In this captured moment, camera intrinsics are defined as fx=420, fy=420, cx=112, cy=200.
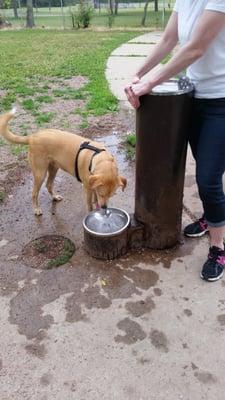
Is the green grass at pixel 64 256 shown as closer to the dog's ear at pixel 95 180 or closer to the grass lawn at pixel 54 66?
the dog's ear at pixel 95 180

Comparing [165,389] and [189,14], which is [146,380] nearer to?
[165,389]

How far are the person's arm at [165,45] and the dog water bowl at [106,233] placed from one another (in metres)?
1.08

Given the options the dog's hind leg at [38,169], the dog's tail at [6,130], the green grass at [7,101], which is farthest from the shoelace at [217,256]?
the green grass at [7,101]

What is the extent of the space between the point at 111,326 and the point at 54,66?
9.73 metres

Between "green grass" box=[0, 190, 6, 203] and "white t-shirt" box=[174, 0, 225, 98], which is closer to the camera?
"white t-shirt" box=[174, 0, 225, 98]

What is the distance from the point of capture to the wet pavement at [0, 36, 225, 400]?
224 cm

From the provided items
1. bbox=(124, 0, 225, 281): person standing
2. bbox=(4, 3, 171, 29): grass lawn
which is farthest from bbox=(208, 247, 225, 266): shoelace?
bbox=(4, 3, 171, 29): grass lawn

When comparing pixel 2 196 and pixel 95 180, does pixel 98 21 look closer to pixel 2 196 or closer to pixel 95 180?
pixel 2 196

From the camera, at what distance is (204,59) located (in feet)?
7.99

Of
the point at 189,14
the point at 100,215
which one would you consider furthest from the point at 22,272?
the point at 189,14

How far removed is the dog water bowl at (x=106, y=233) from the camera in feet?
10.4

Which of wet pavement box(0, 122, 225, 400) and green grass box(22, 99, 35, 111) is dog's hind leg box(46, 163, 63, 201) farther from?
green grass box(22, 99, 35, 111)

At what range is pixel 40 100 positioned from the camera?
7652 mm

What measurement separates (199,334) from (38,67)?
32.6 ft
